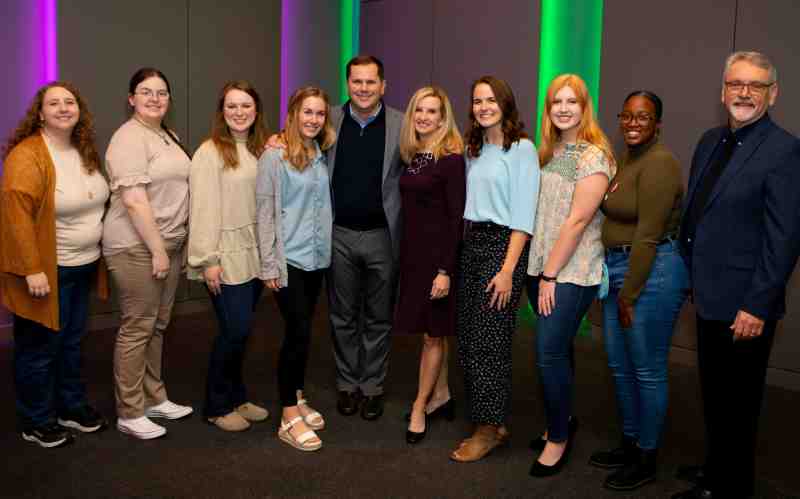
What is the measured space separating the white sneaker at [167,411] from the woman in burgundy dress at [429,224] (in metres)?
1.08

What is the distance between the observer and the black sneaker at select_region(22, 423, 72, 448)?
2.87 meters

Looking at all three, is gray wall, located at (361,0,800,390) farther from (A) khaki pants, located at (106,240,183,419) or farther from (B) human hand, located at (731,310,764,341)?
(A) khaki pants, located at (106,240,183,419)

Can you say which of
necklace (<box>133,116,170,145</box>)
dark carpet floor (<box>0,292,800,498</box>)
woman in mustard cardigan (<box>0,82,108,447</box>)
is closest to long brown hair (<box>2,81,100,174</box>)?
woman in mustard cardigan (<box>0,82,108,447</box>)

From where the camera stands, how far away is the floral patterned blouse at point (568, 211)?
248cm

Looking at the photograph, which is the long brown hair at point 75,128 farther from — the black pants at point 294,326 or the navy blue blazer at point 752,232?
the navy blue blazer at point 752,232

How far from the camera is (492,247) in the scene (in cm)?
269

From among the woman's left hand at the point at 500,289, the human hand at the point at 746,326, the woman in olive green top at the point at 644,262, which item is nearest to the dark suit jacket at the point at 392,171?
the woman's left hand at the point at 500,289

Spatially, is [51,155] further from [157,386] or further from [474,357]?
[474,357]

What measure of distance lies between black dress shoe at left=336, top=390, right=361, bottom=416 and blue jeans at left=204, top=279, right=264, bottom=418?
509mm

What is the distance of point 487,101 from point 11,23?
3.37 metres

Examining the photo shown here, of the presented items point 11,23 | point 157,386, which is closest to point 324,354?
point 157,386

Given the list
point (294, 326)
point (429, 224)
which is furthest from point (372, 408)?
point (429, 224)

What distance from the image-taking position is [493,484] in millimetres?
2641

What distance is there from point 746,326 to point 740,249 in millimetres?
249
